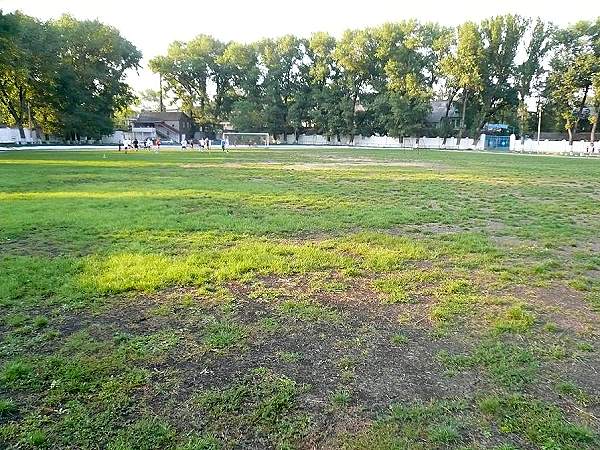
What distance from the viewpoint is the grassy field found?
9.45ft

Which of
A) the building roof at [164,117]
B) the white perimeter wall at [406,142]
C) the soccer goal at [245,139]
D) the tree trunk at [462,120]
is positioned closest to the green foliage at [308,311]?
the white perimeter wall at [406,142]

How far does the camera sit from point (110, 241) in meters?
7.46

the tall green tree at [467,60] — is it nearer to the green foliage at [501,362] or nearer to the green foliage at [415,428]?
the green foliage at [501,362]

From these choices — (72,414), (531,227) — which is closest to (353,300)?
(72,414)

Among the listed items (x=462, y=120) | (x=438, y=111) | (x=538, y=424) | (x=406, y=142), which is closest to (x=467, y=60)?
(x=462, y=120)

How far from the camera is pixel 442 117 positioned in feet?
240

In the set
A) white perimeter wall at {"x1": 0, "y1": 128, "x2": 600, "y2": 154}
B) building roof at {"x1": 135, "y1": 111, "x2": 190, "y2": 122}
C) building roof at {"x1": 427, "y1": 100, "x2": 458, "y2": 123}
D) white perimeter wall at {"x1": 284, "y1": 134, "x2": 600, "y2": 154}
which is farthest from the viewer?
building roof at {"x1": 135, "y1": 111, "x2": 190, "y2": 122}

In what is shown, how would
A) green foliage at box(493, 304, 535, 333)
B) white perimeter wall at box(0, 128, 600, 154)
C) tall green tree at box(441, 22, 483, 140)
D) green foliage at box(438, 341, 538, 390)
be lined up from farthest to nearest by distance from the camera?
tall green tree at box(441, 22, 483, 140) → white perimeter wall at box(0, 128, 600, 154) → green foliage at box(493, 304, 535, 333) → green foliage at box(438, 341, 538, 390)

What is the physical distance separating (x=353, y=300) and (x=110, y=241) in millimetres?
4340

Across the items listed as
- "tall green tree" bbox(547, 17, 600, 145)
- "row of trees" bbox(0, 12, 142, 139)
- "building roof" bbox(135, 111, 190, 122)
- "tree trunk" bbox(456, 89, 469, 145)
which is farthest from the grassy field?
"building roof" bbox(135, 111, 190, 122)

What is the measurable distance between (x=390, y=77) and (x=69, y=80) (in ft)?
141

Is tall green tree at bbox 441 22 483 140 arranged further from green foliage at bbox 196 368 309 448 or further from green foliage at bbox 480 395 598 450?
green foliage at bbox 196 368 309 448

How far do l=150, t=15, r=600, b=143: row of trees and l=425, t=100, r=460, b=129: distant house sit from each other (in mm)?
1554

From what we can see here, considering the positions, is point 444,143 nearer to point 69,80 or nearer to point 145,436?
point 69,80
